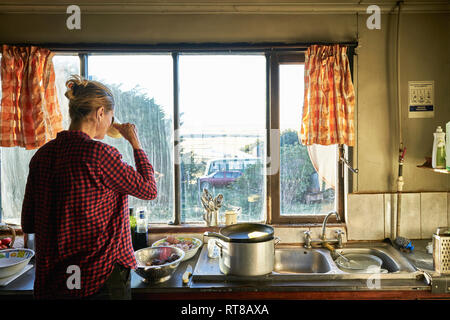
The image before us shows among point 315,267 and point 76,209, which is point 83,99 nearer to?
point 76,209

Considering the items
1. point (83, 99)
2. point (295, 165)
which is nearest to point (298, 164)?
point (295, 165)

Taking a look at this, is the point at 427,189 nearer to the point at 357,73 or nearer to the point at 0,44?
the point at 357,73

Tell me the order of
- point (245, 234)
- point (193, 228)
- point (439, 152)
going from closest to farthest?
point (245, 234) < point (439, 152) < point (193, 228)

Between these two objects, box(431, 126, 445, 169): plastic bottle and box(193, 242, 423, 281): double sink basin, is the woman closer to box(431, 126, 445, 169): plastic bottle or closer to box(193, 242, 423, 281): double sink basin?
box(193, 242, 423, 281): double sink basin

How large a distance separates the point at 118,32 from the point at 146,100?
19.3 inches

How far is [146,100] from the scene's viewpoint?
2.16 m

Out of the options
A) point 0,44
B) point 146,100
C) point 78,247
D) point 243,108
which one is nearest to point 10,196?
point 0,44

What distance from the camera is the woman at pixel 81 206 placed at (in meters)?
1.17

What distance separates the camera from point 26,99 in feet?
6.64

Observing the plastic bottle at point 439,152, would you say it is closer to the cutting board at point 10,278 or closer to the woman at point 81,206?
the woman at point 81,206

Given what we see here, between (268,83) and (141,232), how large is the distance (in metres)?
1.33

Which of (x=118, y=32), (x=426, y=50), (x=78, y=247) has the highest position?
(x=118, y=32)

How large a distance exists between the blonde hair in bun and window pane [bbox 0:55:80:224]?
3.34 ft

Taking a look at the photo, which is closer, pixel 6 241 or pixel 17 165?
pixel 6 241
